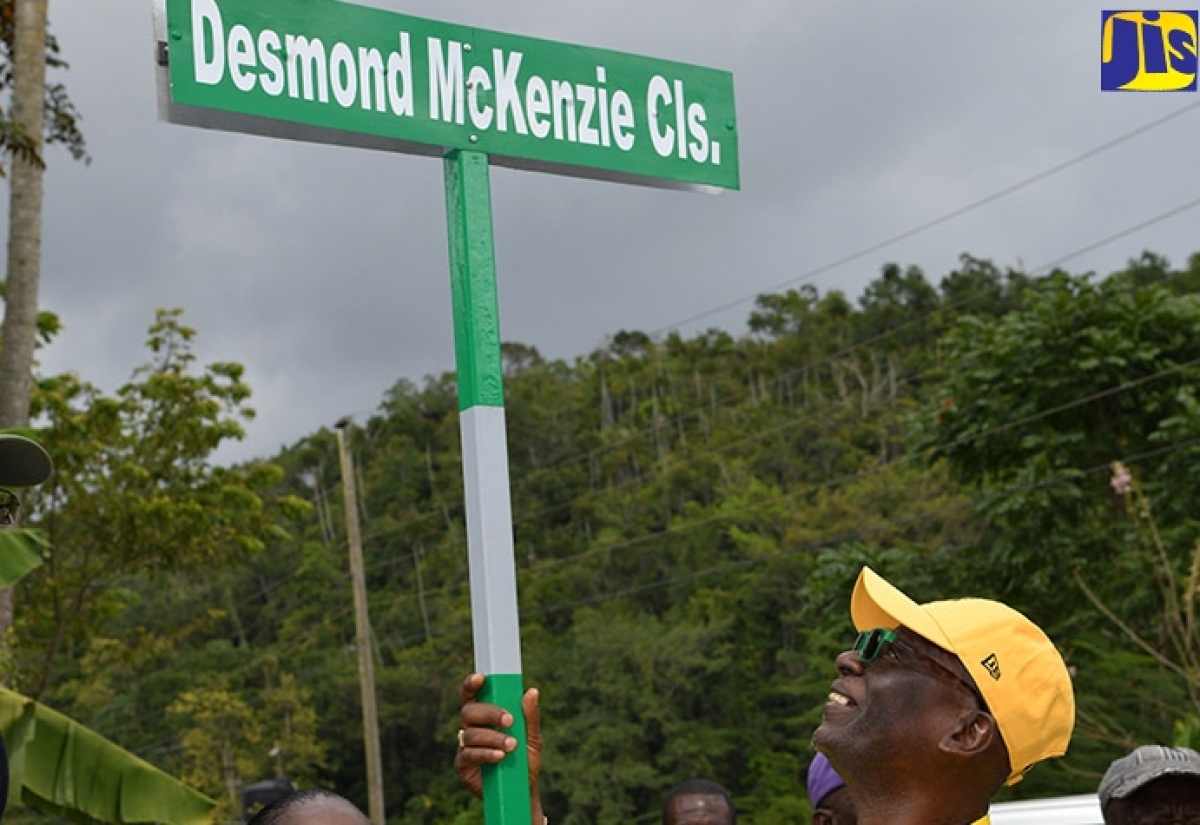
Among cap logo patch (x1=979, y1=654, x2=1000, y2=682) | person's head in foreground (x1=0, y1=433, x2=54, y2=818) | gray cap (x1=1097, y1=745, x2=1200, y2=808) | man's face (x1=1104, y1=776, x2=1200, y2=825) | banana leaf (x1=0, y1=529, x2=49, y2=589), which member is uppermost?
banana leaf (x1=0, y1=529, x2=49, y2=589)

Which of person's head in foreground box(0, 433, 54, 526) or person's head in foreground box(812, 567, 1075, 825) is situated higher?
person's head in foreground box(0, 433, 54, 526)

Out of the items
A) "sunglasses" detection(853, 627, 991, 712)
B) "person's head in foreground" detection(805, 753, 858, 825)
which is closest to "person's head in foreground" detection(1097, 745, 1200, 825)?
"person's head in foreground" detection(805, 753, 858, 825)

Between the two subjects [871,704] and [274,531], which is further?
[274,531]

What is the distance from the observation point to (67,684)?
138 ft

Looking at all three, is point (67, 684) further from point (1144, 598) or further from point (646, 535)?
point (1144, 598)

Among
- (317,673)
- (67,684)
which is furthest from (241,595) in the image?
(67,684)

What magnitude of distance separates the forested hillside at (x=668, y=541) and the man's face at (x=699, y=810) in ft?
19.7

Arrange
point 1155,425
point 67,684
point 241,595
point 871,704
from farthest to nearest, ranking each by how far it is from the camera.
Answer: point 241,595 → point 67,684 → point 1155,425 → point 871,704

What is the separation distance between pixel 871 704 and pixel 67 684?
42605mm

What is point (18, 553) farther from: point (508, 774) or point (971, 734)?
point (971, 734)

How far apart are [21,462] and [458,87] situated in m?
0.92

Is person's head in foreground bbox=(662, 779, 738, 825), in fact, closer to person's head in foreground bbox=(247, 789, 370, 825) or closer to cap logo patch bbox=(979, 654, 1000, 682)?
person's head in foreground bbox=(247, 789, 370, 825)

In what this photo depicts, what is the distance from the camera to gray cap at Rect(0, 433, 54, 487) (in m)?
2.65

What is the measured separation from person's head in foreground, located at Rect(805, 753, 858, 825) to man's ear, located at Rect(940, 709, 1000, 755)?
1.42 m
